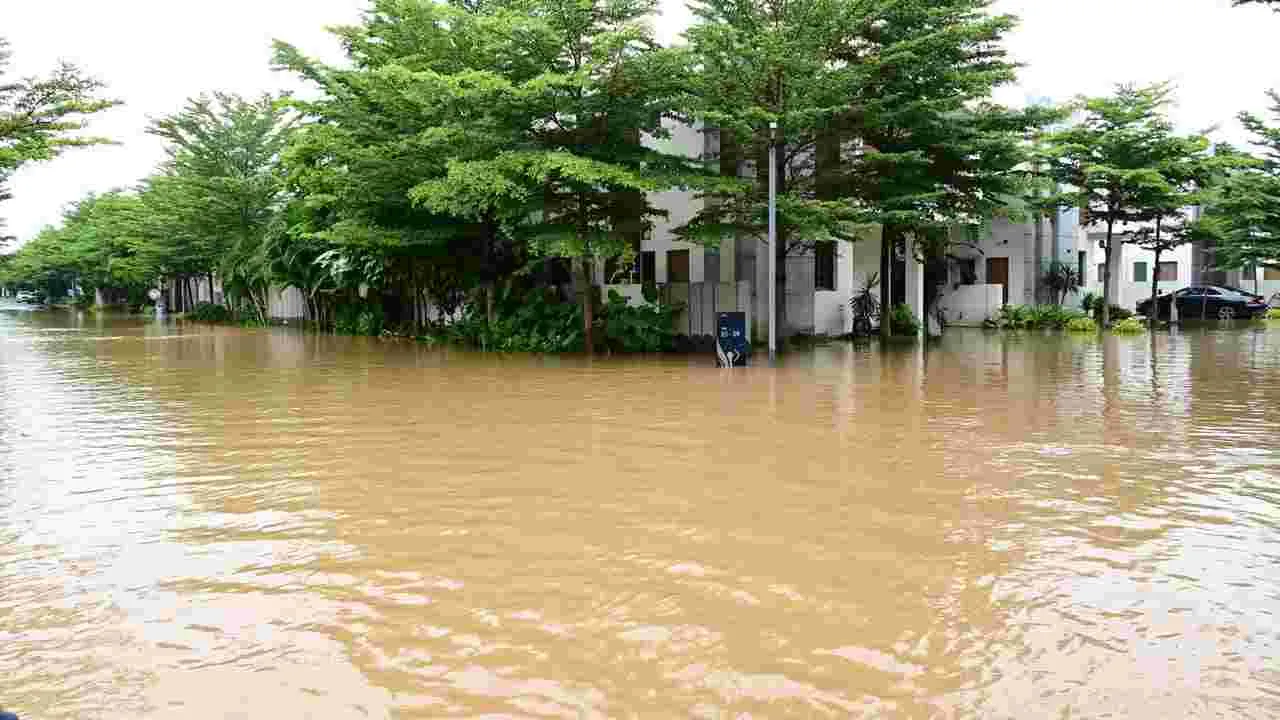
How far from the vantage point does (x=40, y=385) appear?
16.2 m

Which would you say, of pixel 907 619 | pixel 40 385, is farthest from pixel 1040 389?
pixel 40 385

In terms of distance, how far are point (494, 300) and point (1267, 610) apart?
21362mm

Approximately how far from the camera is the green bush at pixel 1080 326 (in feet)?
100

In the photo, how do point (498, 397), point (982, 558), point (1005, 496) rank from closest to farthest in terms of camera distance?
point (982, 558), point (1005, 496), point (498, 397)

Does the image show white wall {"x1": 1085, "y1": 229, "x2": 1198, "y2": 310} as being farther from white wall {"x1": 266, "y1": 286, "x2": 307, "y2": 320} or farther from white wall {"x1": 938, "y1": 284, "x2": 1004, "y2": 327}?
white wall {"x1": 266, "y1": 286, "x2": 307, "y2": 320}

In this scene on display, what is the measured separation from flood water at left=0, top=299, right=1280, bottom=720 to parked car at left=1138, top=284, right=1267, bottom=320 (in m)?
30.4

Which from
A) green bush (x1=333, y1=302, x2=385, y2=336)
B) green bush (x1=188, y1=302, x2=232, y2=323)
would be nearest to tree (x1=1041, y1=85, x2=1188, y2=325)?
green bush (x1=333, y1=302, x2=385, y2=336)

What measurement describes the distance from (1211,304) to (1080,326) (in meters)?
12.2

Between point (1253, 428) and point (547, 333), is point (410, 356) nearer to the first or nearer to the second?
point (547, 333)

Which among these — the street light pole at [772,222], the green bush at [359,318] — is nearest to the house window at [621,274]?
the street light pole at [772,222]

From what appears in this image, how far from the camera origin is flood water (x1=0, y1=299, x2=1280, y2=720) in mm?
3869

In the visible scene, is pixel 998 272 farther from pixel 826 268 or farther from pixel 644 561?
pixel 644 561

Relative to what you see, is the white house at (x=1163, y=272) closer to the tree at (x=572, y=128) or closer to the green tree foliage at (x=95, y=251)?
the tree at (x=572, y=128)

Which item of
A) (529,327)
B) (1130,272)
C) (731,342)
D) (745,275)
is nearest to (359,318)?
(529,327)
